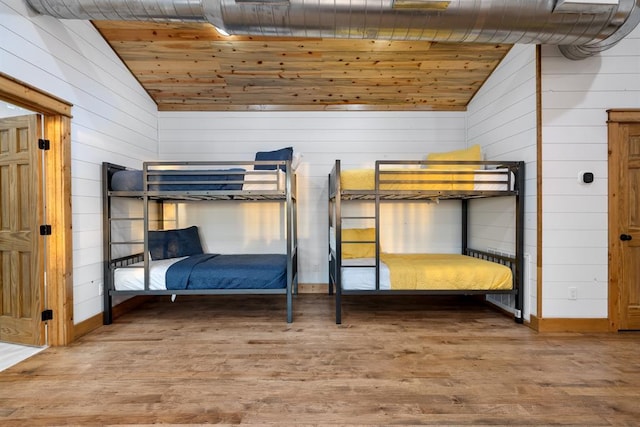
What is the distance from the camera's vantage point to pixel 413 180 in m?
3.05

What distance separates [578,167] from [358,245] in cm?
230

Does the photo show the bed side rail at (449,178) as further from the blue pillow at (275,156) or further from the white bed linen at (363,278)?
the blue pillow at (275,156)

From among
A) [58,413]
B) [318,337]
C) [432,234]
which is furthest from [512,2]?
[58,413]

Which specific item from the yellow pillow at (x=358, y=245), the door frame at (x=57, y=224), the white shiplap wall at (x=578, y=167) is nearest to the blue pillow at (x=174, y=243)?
the door frame at (x=57, y=224)

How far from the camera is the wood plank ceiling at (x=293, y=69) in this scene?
124 inches

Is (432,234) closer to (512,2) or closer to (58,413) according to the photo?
(512,2)

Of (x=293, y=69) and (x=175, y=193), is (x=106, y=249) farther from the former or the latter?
(x=293, y=69)

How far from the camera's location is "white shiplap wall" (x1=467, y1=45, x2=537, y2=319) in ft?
9.61

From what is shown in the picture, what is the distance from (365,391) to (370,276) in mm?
1206

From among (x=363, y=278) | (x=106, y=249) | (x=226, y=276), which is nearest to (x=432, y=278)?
(x=363, y=278)

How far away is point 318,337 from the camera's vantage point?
2.72 meters

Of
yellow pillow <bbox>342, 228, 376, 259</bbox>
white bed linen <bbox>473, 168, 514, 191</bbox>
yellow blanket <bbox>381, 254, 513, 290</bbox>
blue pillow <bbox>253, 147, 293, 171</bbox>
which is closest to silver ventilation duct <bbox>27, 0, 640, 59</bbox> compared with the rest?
white bed linen <bbox>473, 168, 514, 191</bbox>

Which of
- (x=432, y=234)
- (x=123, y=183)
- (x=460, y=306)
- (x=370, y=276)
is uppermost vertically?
(x=123, y=183)

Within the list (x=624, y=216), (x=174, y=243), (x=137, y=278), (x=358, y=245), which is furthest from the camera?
(x=358, y=245)
